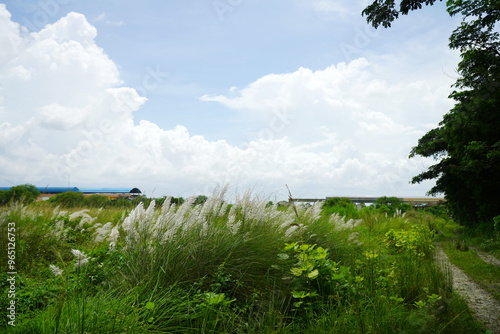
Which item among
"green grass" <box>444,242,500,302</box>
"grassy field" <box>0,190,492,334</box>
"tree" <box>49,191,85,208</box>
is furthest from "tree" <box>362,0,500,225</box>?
"tree" <box>49,191,85,208</box>

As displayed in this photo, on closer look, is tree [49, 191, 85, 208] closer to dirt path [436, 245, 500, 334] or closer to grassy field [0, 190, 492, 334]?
grassy field [0, 190, 492, 334]

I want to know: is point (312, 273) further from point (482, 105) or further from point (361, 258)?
point (482, 105)

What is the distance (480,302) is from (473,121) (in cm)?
1110

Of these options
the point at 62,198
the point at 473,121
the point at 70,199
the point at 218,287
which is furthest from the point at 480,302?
the point at 62,198

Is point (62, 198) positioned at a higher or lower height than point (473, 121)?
lower

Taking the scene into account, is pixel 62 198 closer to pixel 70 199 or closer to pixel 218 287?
pixel 70 199

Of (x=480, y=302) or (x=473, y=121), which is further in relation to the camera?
(x=473, y=121)

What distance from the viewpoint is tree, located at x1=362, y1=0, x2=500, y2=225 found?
9055mm

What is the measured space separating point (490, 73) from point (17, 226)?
12885mm

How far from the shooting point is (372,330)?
114 inches

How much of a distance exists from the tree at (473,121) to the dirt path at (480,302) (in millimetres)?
4590

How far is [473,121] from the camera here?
45.2 feet

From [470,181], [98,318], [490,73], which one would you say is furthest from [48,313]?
[470,181]

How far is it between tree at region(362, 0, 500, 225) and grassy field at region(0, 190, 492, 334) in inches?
244
